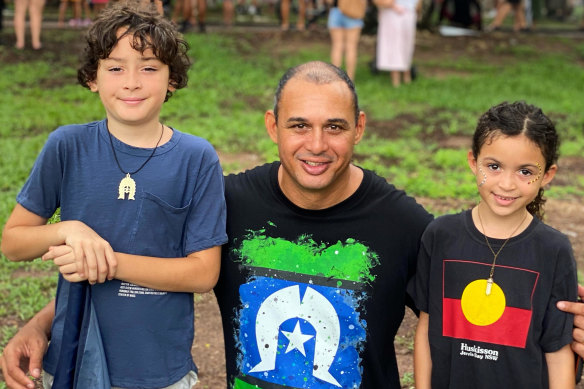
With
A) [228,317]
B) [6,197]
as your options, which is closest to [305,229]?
[228,317]

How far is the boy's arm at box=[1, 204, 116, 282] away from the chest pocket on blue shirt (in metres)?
0.15

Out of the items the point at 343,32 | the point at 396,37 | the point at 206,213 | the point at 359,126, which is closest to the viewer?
the point at 206,213

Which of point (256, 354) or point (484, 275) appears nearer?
point (484, 275)

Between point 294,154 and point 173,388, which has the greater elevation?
point 294,154

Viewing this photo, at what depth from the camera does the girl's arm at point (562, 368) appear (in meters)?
2.58

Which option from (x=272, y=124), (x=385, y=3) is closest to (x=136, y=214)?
(x=272, y=124)

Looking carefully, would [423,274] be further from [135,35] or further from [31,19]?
[31,19]

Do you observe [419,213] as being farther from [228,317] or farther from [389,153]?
[389,153]

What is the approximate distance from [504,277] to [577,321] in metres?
0.26

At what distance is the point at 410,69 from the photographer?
13.0 m

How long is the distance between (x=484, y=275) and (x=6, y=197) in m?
5.16

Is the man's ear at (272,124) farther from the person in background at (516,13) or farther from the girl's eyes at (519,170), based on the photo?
the person in background at (516,13)

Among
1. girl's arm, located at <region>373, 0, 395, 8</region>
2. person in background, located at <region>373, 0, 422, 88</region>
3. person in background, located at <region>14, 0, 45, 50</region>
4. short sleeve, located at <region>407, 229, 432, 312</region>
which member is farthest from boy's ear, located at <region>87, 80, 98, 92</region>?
person in background, located at <region>14, 0, 45, 50</region>

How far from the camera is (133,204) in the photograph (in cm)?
257
